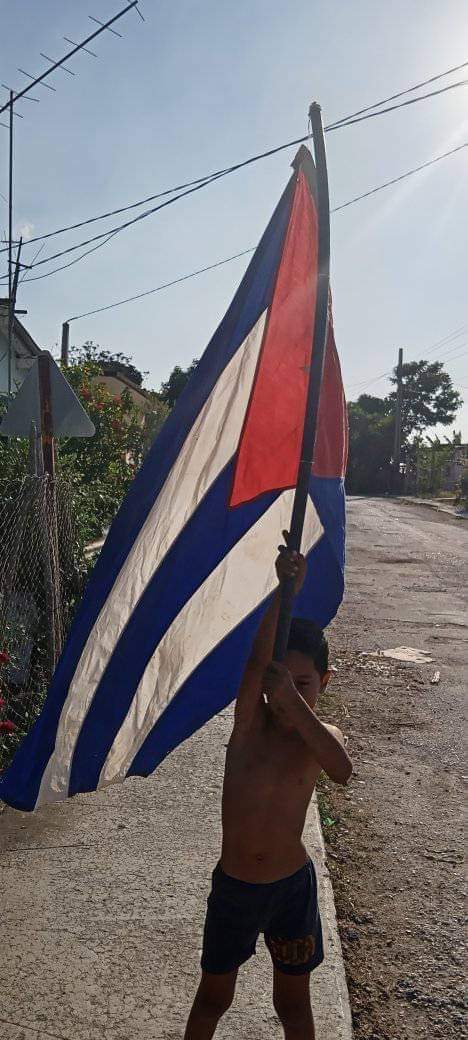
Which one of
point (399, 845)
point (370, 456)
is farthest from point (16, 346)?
point (370, 456)

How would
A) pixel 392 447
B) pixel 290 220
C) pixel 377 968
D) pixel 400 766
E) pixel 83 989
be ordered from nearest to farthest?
1. pixel 290 220
2. pixel 83 989
3. pixel 377 968
4. pixel 400 766
5. pixel 392 447

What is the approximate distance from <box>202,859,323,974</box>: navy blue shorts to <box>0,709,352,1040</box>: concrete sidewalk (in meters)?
0.63

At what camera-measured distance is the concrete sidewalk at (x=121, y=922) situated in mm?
2971

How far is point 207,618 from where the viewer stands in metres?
2.99

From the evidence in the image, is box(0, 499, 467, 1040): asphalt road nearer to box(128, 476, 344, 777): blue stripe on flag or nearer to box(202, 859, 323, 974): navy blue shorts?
box(202, 859, 323, 974): navy blue shorts

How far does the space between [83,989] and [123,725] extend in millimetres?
968

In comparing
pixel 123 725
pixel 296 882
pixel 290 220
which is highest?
pixel 290 220

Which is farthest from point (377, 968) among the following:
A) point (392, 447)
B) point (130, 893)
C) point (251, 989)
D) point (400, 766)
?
point (392, 447)

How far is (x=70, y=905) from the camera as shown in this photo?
3.67 m

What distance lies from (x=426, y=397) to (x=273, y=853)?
238 ft

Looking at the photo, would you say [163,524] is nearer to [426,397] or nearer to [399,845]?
[399,845]

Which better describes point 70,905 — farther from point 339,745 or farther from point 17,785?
point 339,745

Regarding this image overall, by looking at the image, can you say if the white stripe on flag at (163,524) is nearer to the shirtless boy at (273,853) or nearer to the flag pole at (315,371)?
the flag pole at (315,371)

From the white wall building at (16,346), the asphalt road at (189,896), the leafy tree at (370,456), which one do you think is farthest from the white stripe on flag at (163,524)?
the leafy tree at (370,456)
